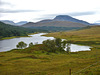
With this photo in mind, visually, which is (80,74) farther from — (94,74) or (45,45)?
(45,45)

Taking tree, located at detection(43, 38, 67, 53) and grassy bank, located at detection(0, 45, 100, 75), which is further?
tree, located at detection(43, 38, 67, 53)

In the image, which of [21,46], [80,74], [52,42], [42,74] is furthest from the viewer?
[21,46]

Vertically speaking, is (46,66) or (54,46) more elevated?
(54,46)

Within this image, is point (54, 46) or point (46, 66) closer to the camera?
point (46, 66)

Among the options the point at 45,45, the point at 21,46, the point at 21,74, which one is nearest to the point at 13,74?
the point at 21,74

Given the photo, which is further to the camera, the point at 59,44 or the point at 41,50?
the point at 59,44

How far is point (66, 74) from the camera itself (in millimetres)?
40031

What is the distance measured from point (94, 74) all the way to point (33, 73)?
2370cm

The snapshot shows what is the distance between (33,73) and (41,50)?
66.4 m

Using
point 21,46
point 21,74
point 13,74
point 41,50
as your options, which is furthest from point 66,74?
point 21,46

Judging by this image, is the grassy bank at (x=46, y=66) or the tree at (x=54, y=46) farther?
the tree at (x=54, y=46)

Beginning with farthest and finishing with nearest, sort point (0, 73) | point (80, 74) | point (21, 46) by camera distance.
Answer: point (21, 46), point (0, 73), point (80, 74)

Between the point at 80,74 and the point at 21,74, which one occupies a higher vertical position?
the point at 80,74

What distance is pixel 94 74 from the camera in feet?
101
